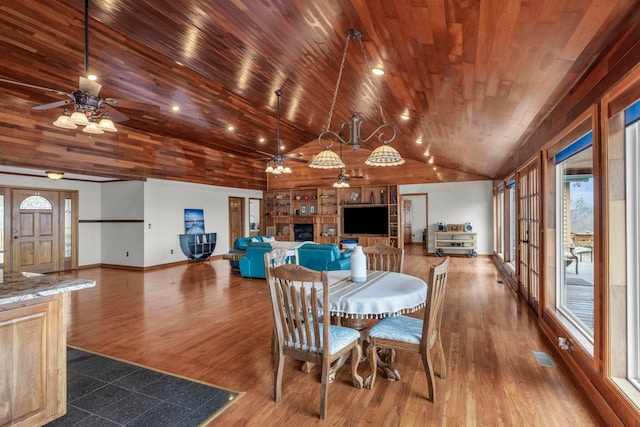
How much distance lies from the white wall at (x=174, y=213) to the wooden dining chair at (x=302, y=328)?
7070 mm

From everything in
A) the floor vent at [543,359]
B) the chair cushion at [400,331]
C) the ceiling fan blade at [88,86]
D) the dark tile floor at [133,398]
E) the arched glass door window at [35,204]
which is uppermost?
the ceiling fan blade at [88,86]

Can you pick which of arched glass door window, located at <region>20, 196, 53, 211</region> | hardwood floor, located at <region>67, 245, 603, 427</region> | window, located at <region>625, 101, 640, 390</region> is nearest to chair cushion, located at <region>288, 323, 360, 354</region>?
hardwood floor, located at <region>67, 245, 603, 427</region>

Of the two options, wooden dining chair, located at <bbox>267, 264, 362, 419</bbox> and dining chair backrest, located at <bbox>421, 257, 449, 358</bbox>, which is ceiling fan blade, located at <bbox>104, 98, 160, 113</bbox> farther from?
dining chair backrest, located at <bbox>421, 257, 449, 358</bbox>

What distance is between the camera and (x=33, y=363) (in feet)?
6.31

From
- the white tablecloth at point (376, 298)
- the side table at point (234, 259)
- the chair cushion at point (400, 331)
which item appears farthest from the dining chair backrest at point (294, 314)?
the side table at point (234, 259)

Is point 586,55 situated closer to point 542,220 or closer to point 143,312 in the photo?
point 542,220

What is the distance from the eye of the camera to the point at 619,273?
6.45 ft

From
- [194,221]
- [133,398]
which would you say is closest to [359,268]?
Answer: [133,398]

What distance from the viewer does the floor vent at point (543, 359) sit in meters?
2.77

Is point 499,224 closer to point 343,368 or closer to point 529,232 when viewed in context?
point 529,232

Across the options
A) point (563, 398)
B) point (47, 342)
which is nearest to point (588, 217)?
point (563, 398)

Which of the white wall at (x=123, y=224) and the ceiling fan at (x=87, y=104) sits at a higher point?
the ceiling fan at (x=87, y=104)

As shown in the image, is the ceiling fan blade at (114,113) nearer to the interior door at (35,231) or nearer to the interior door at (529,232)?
the interior door at (529,232)

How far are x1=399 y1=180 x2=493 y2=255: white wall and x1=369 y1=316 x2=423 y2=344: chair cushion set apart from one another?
8058 mm
